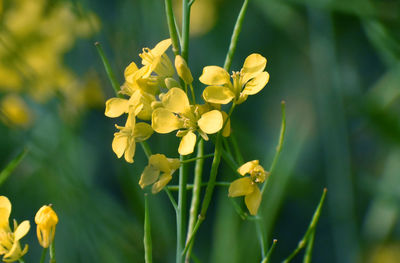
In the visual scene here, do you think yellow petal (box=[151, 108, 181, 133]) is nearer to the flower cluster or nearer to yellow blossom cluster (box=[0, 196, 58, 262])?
the flower cluster

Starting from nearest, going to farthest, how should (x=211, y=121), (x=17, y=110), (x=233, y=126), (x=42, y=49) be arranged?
1. (x=211, y=121)
2. (x=233, y=126)
3. (x=17, y=110)
4. (x=42, y=49)

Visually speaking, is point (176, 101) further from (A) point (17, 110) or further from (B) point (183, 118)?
(A) point (17, 110)

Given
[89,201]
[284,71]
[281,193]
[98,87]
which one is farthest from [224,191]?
[284,71]

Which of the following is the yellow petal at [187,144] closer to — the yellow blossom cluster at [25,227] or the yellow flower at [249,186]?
the yellow flower at [249,186]

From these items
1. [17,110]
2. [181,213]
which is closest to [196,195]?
[181,213]

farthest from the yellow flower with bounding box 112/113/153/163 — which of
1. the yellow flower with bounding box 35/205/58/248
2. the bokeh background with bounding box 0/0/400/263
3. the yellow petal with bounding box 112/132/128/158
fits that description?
the bokeh background with bounding box 0/0/400/263
